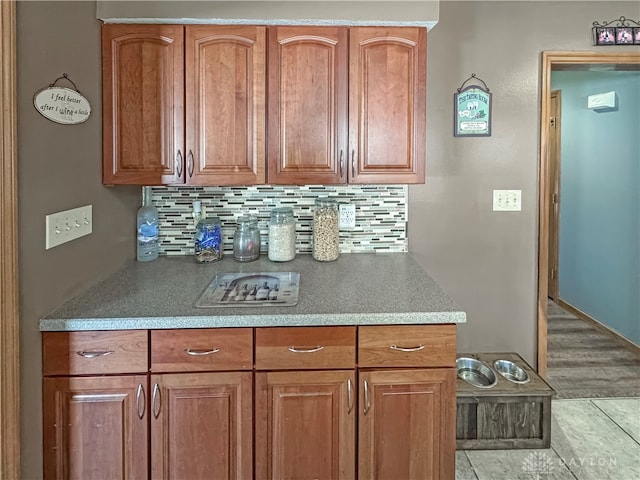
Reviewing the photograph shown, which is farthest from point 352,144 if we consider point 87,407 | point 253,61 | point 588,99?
point 588,99

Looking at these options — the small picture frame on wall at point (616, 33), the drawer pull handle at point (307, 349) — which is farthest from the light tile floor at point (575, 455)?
the small picture frame on wall at point (616, 33)

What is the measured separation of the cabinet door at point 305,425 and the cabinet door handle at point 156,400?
0.32 m

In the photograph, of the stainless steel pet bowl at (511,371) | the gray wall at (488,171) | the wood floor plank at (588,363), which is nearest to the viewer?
the stainless steel pet bowl at (511,371)

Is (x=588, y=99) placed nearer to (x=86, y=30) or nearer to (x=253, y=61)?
(x=253, y=61)

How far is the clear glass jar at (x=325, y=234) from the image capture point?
2439mm

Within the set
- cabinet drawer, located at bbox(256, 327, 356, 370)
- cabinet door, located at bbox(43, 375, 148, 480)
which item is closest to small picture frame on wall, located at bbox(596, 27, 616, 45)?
cabinet drawer, located at bbox(256, 327, 356, 370)

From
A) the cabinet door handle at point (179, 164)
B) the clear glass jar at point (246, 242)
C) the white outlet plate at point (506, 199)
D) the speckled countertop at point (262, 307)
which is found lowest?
the speckled countertop at point (262, 307)

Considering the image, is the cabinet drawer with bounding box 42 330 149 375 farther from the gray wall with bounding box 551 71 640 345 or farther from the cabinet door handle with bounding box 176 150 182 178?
the gray wall with bounding box 551 71 640 345

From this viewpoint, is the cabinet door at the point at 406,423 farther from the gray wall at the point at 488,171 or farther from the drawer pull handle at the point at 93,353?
the gray wall at the point at 488,171

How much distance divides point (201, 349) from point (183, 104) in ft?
3.43

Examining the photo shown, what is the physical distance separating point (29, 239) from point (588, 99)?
4.33 metres

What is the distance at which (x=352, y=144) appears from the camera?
7.16ft

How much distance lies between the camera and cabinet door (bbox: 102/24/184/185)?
82.4 inches

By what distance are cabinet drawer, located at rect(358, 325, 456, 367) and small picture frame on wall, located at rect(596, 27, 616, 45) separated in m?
1.91
